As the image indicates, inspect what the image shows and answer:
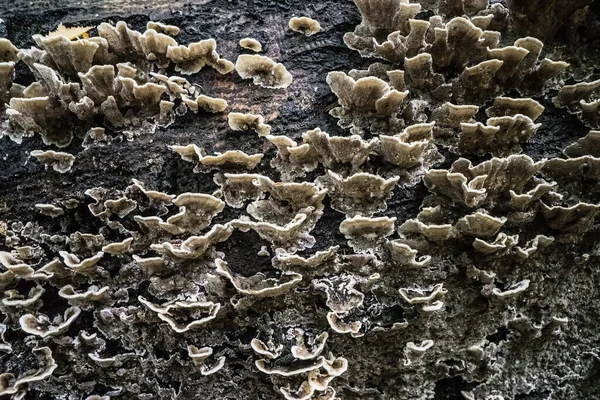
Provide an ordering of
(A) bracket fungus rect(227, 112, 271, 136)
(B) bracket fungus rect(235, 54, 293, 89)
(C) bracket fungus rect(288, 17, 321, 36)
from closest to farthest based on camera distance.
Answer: (A) bracket fungus rect(227, 112, 271, 136) < (B) bracket fungus rect(235, 54, 293, 89) < (C) bracket fungus rect(288, 17, 321, 36)

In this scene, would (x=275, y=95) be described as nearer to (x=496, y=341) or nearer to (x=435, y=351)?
(x=435, y=351)

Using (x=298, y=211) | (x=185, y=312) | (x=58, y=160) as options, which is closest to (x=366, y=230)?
(x=298, y=211)

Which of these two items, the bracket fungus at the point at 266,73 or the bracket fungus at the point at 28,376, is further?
the bracket fungus at the point at 266,73

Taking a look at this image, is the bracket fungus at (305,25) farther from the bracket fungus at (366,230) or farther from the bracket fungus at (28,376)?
the bracket fungus at (28,376)

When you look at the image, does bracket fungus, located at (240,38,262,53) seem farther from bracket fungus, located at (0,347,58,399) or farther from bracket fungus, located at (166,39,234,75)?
bracket fungus, located at (0,347,58,399)

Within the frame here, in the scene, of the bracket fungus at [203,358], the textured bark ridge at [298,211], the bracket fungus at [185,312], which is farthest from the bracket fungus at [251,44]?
the bracket fungus at [203,358]

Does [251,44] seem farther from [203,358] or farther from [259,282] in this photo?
[203,358]

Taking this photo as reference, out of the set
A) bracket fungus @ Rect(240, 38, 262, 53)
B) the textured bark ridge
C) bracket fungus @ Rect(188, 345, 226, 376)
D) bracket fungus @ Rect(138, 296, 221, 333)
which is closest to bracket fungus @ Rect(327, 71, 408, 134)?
the textured bark ridge

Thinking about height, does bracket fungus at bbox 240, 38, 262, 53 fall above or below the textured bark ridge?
above

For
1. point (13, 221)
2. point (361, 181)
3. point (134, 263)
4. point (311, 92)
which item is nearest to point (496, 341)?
point (361, 181)
